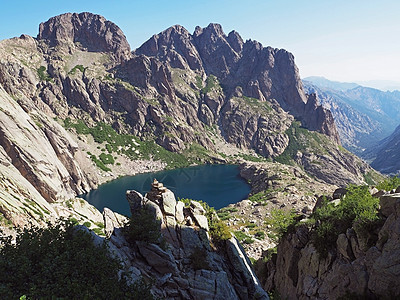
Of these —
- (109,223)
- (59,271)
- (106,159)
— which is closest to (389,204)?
(59,271)

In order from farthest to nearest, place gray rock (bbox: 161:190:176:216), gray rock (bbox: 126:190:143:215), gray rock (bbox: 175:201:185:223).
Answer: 1. gray rock (bbox: 175:201:185:223)
2. gray rock (bbox: 161:190:176:216)
3. gray rock (bbox: 126:190:143:215)

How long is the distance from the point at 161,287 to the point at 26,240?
1045cm

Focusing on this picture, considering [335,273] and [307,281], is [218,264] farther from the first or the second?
[335,273]

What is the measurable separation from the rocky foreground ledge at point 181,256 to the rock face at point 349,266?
16.5ft

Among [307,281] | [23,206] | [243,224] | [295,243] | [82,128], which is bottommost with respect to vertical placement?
[243,224]

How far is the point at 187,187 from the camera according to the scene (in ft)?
491

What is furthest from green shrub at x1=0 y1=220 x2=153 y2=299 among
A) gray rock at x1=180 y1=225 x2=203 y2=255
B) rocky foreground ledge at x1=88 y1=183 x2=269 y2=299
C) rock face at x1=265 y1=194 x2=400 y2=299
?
rock face at x1=265 y1=194 x2=400 y2=299

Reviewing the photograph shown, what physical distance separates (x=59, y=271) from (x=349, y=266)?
74.2ft

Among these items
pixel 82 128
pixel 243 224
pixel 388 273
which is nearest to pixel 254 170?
pixel 243 224

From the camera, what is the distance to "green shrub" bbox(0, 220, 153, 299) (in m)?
13.6

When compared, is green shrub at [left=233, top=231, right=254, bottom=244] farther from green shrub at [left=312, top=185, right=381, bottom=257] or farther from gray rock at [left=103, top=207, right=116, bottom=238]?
gray rock at [left=103, top=207, right=116, bottom=238]

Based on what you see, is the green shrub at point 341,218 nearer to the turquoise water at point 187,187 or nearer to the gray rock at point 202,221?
the gray rock at point 202,221

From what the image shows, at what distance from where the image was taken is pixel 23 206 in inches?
1831

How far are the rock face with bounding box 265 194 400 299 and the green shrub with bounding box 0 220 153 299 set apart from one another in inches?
656
